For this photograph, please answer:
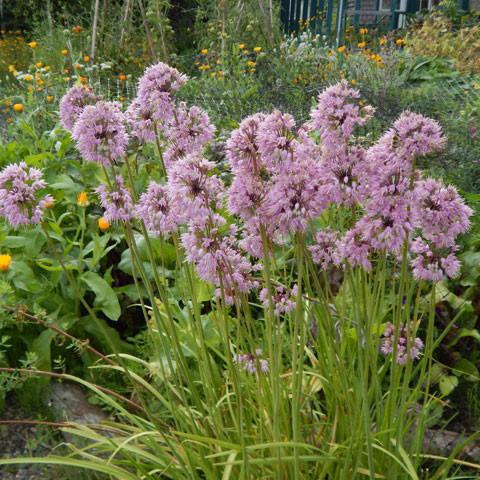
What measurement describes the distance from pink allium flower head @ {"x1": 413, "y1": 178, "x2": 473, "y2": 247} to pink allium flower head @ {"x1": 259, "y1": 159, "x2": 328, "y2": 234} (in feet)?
0.70

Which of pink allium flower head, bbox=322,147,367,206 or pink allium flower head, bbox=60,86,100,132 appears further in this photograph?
pink allium flower head, bbox=60,86,100,132

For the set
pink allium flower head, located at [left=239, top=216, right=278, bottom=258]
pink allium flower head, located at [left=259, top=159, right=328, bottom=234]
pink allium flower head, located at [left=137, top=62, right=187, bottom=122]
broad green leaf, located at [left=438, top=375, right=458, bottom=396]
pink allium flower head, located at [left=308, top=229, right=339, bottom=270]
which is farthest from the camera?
broad green leaf, located at [left=438, top=375, right=458, bottom=396]

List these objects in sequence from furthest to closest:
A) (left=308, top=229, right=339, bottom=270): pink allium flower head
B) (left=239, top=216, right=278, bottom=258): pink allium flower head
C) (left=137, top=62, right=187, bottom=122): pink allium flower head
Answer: (left=308, top=229, right=339, bottom=270): pink allium flower head → (left=137, top=62, right=187, bottom=122): pink allium flower head → (left=239, top=216, right=278, bottom=258): pink allium flower head

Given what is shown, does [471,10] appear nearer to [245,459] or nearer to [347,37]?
[347,37]

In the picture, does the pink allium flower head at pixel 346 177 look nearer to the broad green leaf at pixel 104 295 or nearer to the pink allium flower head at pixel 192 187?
the pink allium flower head at pixel 192 187

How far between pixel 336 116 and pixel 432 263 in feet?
1.39

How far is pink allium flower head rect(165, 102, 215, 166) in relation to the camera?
1.57 m

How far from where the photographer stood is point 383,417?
5.98ft

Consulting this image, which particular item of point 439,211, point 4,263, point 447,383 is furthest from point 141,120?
point 447,383

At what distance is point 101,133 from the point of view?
4.72 feet

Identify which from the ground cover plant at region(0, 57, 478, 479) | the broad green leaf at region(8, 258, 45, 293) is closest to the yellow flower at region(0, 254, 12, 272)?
the broad green leaf at region(8, 258, 45, 293)

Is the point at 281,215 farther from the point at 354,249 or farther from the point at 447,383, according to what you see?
the point at 447,383

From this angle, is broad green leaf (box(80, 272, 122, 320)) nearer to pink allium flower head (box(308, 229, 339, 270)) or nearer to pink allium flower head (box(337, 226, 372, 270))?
pink allium flower head (box(308, 229, 339, 270))

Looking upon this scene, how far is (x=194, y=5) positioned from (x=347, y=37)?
2.87 m
